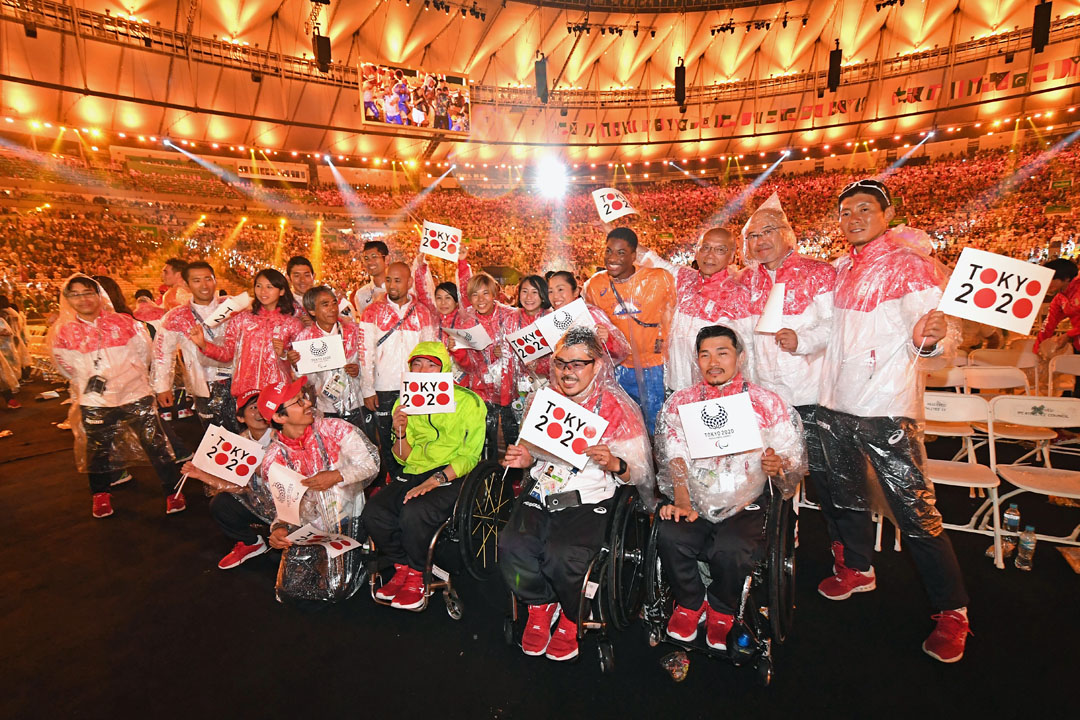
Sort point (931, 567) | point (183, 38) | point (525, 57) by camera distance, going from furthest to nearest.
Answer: point (525, 57), point (183, 38), point (931, 567)

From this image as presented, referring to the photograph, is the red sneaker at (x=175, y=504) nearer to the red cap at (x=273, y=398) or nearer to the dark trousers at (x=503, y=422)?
the red cap at (x=273, y=398)

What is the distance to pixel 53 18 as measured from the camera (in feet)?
49.5

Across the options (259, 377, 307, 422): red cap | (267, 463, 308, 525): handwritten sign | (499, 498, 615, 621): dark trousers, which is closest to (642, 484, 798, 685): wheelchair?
(499, 498, 615, 621): dark trousers

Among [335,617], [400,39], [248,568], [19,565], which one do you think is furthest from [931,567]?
[400,39]

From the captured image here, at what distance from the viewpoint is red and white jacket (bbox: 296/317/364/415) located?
166 inches

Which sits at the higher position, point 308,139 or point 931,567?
point 308,139

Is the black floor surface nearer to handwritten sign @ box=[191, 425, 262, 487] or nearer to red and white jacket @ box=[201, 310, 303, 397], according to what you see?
handwritten sign @ box=[191, 425, 262, 487]

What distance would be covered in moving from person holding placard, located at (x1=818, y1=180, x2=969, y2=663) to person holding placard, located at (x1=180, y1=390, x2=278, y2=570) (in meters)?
3.47

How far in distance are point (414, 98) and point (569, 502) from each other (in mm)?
19242

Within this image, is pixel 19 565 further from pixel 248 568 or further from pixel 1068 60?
pixel 1068 60

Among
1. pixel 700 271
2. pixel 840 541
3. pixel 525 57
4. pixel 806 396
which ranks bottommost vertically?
pixel 840 541

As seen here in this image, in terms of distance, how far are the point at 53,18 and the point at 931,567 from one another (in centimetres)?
2378

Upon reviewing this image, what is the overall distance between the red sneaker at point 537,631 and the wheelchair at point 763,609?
53 centimetres

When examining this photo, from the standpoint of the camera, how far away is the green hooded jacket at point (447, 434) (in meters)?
3.19
